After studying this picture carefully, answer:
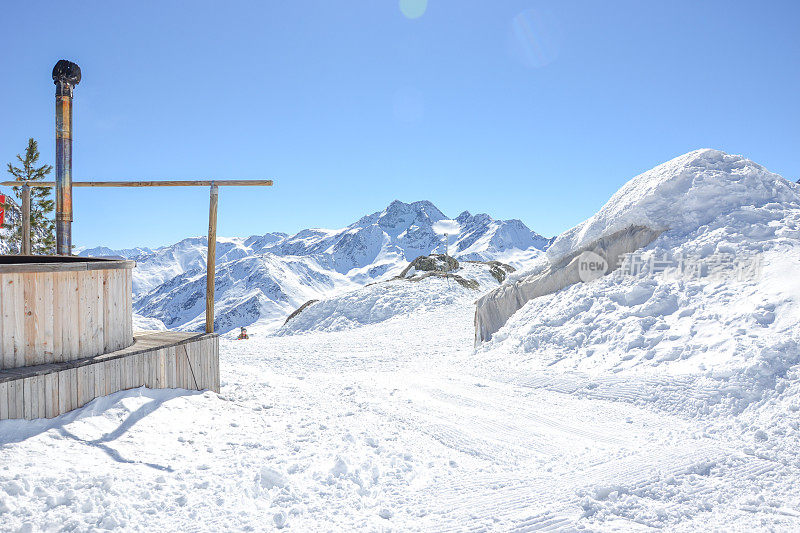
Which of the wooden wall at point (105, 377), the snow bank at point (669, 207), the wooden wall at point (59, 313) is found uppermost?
the snow bank at point (669, 207)

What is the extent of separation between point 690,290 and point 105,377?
421 inches

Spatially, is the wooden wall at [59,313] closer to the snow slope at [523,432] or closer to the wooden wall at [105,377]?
the wooden wall at [105,377]

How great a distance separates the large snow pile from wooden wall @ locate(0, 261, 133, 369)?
824 cm

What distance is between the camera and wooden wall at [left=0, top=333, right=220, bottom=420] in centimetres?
542

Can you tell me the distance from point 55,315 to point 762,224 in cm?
1339

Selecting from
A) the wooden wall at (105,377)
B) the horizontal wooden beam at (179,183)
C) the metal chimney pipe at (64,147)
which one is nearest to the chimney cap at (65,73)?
the metal chimney pipe at (64,147)

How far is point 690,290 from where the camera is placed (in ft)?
30.1

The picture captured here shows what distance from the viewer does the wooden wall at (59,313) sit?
5879 mm

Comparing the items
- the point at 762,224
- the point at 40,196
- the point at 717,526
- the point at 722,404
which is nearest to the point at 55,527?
the point at 717,526

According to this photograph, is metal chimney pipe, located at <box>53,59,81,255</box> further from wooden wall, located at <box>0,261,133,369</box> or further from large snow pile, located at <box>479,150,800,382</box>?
large snow pile, located at <box>479,150,800,382</box>

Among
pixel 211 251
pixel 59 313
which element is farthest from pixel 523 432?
pixel 211 251

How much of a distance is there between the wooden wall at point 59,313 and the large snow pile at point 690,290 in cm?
824

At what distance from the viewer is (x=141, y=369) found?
6969mm

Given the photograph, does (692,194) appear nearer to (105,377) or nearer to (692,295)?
(692,295)
